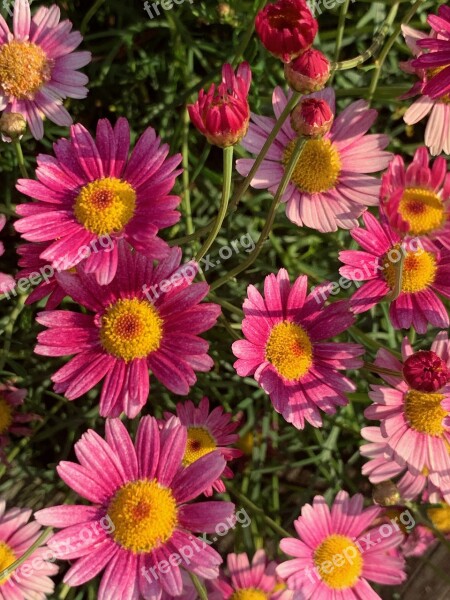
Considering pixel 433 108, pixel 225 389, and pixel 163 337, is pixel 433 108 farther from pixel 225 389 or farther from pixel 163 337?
pixel 225 389

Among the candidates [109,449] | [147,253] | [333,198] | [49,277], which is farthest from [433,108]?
[109,449]

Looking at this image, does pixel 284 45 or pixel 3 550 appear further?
pixel 3 550

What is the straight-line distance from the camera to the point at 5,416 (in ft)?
5.90

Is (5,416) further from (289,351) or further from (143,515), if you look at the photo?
(289,351)

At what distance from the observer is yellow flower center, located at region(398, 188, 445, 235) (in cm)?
135

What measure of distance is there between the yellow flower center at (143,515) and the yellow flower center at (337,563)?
0.48 metres

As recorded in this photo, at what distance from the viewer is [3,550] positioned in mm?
1705

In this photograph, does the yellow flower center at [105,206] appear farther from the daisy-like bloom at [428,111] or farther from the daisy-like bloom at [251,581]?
the daisy-like bloom at [251,581]

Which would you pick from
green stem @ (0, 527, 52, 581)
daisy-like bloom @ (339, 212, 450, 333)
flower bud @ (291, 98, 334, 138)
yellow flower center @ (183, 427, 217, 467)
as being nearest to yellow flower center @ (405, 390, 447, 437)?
daisy-like bloom @ (339, 212, 450, 333)

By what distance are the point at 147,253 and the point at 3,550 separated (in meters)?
0.90

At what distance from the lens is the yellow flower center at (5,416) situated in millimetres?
1794

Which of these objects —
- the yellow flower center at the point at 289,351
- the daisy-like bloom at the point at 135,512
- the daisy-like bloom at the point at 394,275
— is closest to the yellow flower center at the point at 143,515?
the daisy-like bloom at the point at 135,512

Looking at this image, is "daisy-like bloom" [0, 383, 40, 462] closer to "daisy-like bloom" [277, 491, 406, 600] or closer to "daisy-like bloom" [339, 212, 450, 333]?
"daisy-like bloom" [277, 491, 406, 600]

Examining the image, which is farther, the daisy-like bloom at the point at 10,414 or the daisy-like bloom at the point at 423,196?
the daisy-like bloom at the point at 10,414
